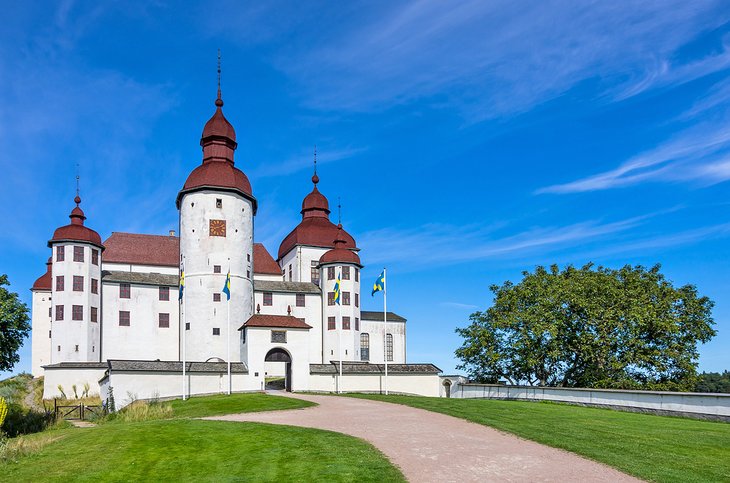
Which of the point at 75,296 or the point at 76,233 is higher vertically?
the point at 76,233

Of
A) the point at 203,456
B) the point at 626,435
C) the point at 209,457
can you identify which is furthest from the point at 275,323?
the point at 626,435

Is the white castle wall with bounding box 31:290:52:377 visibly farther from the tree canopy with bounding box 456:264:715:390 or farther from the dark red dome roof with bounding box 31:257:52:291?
the tree canopy with bounding box 456:264:715:390

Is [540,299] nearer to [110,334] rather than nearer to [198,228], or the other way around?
[198,228]

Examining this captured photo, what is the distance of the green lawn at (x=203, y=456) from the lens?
14.4 meters

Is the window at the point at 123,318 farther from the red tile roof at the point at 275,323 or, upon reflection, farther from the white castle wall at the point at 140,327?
the red tile roof at the point at 275,323

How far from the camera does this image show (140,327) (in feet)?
176

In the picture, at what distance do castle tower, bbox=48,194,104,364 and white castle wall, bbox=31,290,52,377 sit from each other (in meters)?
11.2

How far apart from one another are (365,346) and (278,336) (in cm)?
2182

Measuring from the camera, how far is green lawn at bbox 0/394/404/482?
14.4 metres

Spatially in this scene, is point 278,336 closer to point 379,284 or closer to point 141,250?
point 379,284

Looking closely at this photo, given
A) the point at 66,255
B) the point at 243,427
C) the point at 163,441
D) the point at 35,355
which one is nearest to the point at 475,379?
the point at 243,427

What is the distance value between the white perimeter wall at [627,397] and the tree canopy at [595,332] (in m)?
3.94

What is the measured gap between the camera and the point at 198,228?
51531 millimetres

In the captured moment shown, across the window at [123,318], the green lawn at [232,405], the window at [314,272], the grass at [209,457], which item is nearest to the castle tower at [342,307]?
the window at [314,272]
